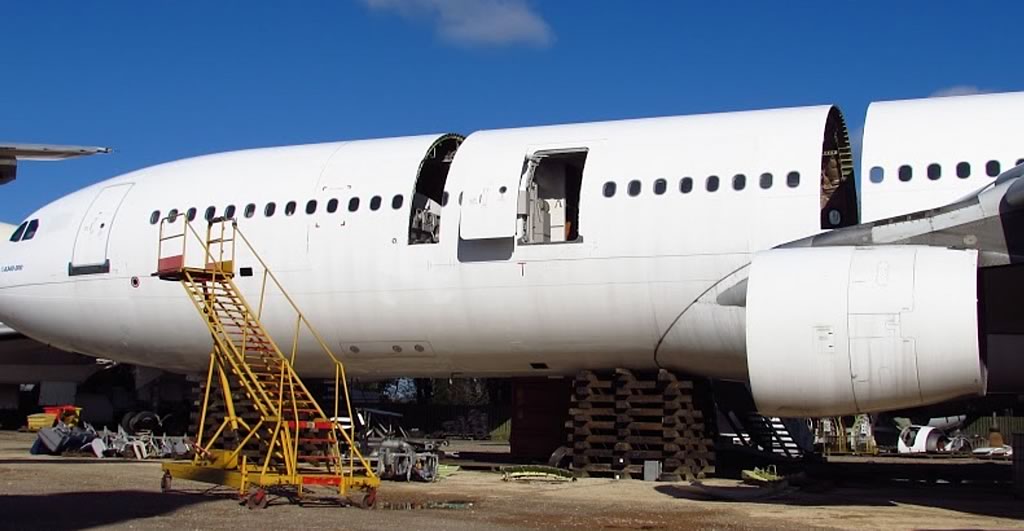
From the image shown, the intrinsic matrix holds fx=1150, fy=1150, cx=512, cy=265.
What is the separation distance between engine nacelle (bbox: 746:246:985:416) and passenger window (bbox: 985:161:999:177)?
125 inches

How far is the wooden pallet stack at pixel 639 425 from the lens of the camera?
18.0 m

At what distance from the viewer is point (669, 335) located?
17.4m

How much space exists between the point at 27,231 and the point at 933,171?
55.9 ft

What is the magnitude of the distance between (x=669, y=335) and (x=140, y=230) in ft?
33.2

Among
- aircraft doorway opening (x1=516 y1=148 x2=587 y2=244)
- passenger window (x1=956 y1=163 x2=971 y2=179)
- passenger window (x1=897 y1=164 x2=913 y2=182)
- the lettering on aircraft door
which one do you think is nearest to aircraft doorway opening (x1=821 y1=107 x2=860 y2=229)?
passenger window (x1=897 y1=164 x2=913 y2=182)

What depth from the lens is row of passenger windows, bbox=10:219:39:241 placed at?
22.8m

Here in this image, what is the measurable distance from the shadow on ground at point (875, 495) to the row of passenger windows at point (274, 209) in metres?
6.55

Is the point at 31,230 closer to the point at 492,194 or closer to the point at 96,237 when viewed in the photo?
the point at 96,237

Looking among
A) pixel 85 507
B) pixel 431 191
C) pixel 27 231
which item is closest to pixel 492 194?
pixel 431 191

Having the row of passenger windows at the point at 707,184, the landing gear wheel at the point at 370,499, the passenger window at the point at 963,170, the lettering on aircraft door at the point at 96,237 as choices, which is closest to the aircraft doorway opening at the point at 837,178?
the row of passenger windows at the point at 707,184

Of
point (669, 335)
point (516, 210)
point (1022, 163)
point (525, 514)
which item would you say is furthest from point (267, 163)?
point (1022, 163)

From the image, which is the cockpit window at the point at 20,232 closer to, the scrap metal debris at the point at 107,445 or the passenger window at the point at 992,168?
the scrap metal debris at the point at 107,445

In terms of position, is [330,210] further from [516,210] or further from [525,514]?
[525,514]

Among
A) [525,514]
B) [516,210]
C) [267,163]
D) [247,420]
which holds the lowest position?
[525,514]
